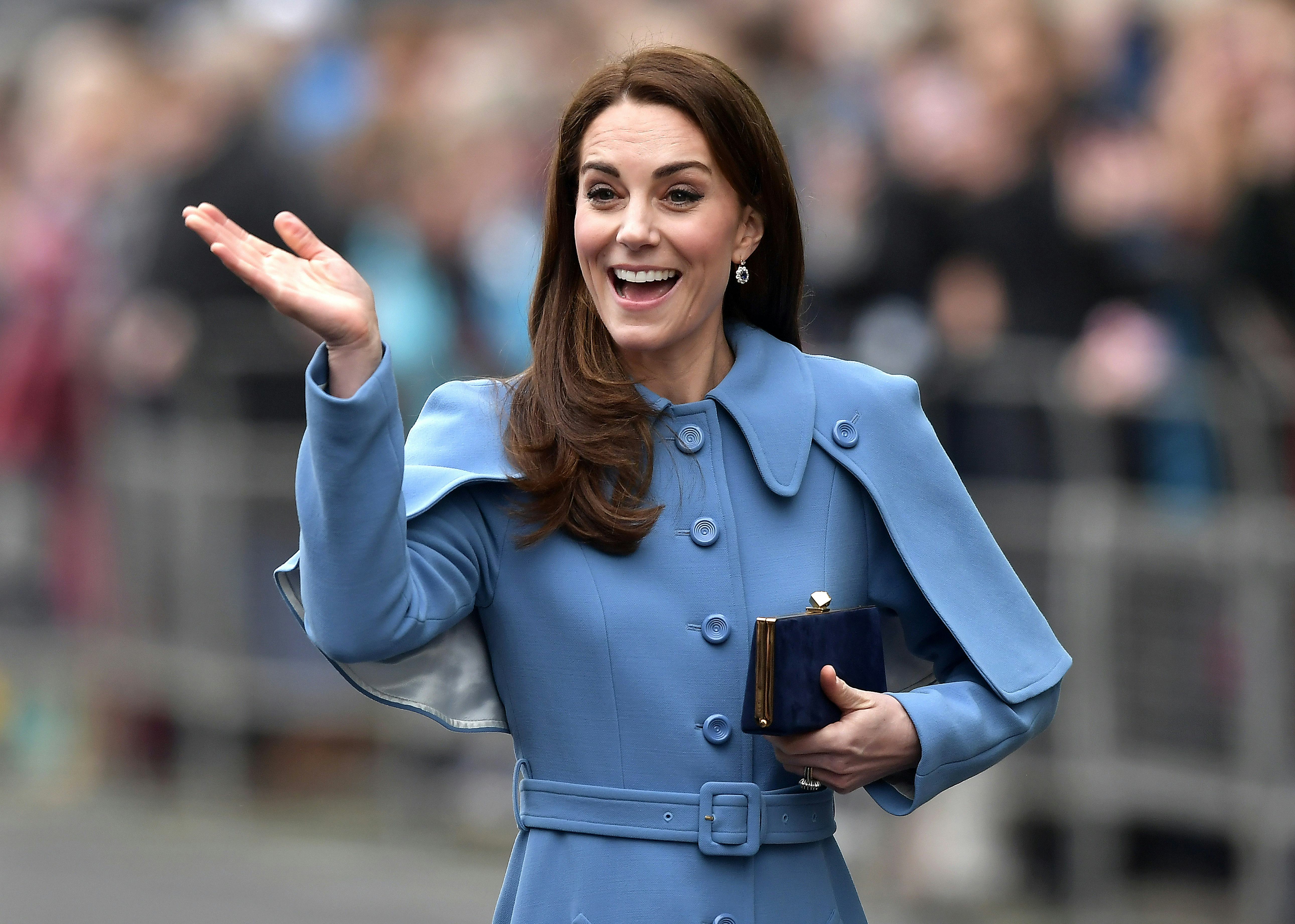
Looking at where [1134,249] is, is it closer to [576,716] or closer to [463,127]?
[463,127]

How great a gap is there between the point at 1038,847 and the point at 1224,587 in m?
1.14

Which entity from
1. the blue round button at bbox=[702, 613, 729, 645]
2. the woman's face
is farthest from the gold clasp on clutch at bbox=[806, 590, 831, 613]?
the woman's face

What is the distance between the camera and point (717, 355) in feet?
11.1

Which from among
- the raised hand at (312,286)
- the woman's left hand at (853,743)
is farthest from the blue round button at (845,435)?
the raised hand at (312,286)

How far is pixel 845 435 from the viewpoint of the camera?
3264mm

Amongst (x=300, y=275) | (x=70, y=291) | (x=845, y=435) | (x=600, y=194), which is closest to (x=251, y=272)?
(x=300, y=275)

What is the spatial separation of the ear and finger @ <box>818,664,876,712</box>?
0.71 meters

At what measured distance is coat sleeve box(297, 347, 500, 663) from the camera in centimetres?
281

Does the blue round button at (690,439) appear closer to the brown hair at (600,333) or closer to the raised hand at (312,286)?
the brown hair at (600,333)

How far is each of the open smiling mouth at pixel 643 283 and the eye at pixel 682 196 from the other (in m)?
0.10

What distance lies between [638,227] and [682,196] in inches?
4.3

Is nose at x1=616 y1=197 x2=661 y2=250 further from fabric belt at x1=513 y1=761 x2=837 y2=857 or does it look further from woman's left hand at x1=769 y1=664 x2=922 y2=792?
fabric belt at x1=513 y1=761 x2=837 y2=857

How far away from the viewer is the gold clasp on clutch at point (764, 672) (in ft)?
9.62

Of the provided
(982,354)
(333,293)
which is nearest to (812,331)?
(982,354)
